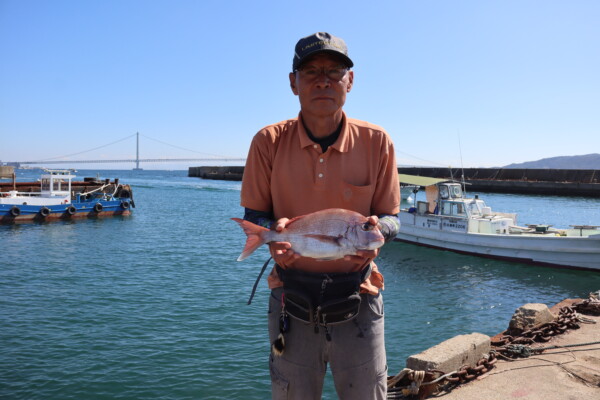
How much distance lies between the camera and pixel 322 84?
256cm

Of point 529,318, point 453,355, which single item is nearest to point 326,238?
point 453,355

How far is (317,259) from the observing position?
8.48ft

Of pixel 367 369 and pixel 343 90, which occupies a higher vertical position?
pixel 343 90

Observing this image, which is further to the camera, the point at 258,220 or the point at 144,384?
the point at 144,384

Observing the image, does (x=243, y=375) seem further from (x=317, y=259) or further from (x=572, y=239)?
(x=572, y=239)

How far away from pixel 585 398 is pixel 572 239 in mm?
16007

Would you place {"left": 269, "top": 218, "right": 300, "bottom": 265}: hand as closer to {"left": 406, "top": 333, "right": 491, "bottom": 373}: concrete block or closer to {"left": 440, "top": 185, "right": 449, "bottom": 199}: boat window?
{"left": 406, "top": 333, "right": 491, "bottom": 373}: concrete block

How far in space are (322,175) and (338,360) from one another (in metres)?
1.09

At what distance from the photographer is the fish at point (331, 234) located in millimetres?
2420

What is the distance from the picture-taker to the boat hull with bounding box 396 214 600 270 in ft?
58.6

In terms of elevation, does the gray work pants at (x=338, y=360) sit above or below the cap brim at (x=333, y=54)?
below

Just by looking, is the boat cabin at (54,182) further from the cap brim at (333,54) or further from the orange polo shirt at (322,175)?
the cap brim at (333,54)

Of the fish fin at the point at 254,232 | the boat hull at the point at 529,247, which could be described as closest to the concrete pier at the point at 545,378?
the fish fin at the point at 254,232

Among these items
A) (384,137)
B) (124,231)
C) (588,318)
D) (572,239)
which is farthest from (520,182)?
(384,137)
